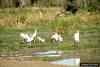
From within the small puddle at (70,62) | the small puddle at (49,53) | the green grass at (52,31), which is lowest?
the green grass at (52,31)

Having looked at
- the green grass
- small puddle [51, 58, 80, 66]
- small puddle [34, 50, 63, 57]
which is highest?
small puddle [51, 58, 80, 66]

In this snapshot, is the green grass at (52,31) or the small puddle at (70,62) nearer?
the small puddle at (70,62)

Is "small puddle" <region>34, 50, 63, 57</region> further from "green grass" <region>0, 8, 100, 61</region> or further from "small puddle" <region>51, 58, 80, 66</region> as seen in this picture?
"small puddle" <region>51, 58, 80, 66</region>

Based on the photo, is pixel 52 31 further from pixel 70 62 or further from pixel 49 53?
pixel 70 62

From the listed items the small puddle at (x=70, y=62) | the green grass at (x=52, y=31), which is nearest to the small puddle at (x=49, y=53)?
the green grass at (x=52, y=31)

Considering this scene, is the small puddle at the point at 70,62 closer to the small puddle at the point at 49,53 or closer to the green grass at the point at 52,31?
the green grass at the point at 52,31

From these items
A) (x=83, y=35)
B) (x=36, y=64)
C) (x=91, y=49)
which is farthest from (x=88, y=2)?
(x=36, y=64)

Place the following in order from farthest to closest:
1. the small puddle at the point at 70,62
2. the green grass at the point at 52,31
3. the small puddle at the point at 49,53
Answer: the green grass at the point at 52,31 < the small puddle at the point at 49,53 < the small puddle at the point at 70,62

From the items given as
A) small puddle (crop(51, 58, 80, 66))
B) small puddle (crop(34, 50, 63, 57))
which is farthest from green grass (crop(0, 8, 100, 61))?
small puddle (crop(51, 58, 80, 66))

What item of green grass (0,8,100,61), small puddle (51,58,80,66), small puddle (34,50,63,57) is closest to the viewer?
small puddle (51,58,80,66)

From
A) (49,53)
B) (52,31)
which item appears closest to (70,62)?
(49,53)

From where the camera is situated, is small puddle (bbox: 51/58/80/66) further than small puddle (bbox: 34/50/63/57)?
No

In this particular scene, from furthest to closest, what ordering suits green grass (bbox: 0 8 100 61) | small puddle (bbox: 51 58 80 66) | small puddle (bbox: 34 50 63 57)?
green grass (bbox: 0 8 100 61), small puddle (bbox: 34 50 63 57), small puddle (bbox: 51 58 80 66)

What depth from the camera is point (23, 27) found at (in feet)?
94.3
